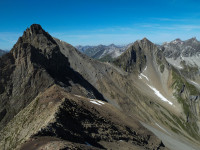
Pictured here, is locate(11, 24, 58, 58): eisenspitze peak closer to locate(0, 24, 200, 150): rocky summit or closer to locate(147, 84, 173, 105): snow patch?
locate(0, 24, 200, 150): rocky summit

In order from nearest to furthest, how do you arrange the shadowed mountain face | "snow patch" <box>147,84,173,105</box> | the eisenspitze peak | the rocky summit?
1. the rocky summit
2. the shadowed mountain face
3. the eisenspitze peak
4. "snow patch" <box>147,84,173,105</box>

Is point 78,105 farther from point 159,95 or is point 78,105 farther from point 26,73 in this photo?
point 159,95

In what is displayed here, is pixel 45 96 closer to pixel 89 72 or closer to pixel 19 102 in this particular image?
pixel 19 102

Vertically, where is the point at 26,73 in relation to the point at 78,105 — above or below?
above

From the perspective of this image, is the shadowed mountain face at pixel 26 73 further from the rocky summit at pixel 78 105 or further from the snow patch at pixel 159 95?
the snow patch at pixel 159 95

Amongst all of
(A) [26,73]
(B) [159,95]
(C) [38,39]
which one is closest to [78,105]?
(A) [26,73]

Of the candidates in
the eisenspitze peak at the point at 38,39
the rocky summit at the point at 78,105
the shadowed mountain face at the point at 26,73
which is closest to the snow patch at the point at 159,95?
the rocky summit at the point at 78,105

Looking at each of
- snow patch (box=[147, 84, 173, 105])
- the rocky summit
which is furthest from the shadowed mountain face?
snow patch (box=[147, 84, 173, 105])

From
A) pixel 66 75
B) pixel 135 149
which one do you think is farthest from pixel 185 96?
pixel 135 149
